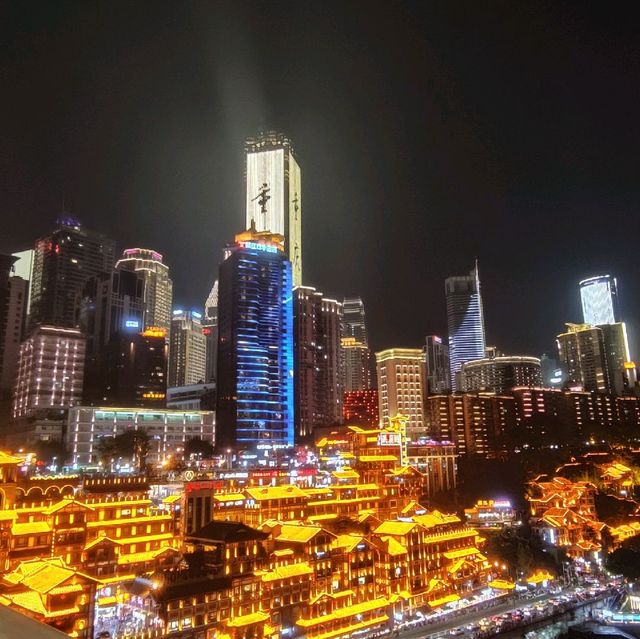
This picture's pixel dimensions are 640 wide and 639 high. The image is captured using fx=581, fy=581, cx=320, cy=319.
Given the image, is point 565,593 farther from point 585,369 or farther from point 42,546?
point 585,369

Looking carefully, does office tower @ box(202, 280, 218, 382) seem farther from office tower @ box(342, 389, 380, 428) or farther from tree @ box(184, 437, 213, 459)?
tree @ box(184, 437, 213, 459)

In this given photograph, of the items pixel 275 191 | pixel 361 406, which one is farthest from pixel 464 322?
pixel 275 191

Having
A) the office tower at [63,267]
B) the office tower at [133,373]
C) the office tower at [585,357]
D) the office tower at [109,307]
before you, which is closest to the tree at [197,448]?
the office tower at [133,373]

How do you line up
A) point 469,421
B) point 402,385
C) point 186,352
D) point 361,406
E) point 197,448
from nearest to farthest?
point 197,448, point 469,421, point 402,385, point 361,406, point 186,352

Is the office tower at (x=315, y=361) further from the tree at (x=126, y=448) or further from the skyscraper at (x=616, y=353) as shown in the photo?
the skyscraper at (x=616, y=353)

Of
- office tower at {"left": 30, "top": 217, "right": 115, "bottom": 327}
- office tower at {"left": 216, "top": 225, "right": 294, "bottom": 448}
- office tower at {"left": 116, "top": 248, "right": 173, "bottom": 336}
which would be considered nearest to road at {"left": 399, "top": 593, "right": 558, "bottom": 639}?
office tower at {"left": 216, "top": 225, "right": 294, "bottom": 448}

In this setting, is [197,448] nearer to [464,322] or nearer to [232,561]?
[232,561]

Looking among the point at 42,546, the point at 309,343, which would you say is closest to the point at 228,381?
the point at 309,343
